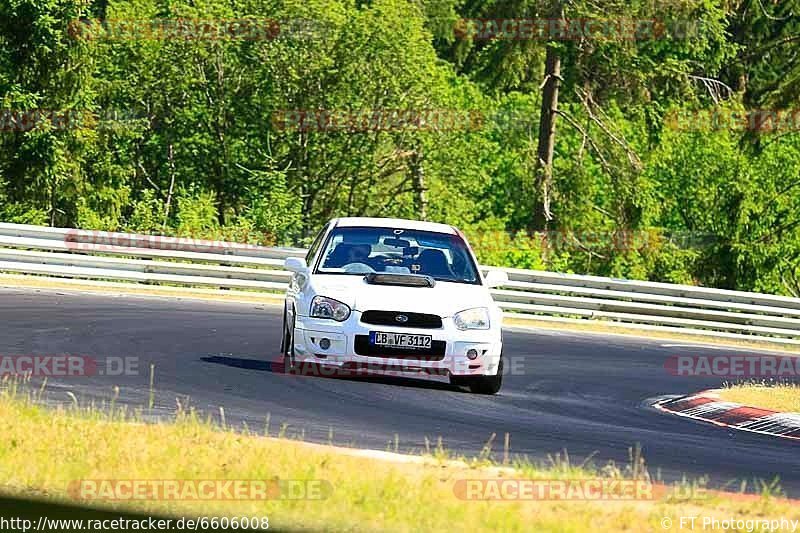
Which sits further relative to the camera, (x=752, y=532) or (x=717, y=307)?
(x=717, y=307)

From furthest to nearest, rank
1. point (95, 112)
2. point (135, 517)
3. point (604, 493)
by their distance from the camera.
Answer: point (95, 112) → point (604, 493) → point (135, 517)

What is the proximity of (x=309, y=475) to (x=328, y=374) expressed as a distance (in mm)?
6278

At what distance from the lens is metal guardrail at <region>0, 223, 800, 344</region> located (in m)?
26.4

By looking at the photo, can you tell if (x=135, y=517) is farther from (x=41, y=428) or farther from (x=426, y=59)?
(x=426, y=59)

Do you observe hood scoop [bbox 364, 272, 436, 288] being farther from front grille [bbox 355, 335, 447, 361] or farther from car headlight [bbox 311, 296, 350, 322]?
front grille [bbox 355, 335, 447, 361]

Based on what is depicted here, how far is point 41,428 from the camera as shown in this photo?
31.8 ft

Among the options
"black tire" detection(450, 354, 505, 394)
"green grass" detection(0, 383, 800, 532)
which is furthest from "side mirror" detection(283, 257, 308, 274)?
"green grass" detection(0, 383, 800, 532)

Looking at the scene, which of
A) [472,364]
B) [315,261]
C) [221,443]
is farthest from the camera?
[315,261]

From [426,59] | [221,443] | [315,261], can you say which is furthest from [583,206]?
[221,443]

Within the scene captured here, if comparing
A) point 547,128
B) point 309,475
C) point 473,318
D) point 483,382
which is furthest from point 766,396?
point 547,128

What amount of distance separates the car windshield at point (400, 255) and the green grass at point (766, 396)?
374 cm

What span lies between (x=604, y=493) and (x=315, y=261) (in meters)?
6.81

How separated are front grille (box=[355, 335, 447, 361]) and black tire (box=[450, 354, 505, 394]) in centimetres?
60

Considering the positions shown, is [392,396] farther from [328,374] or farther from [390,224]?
[390,224]
